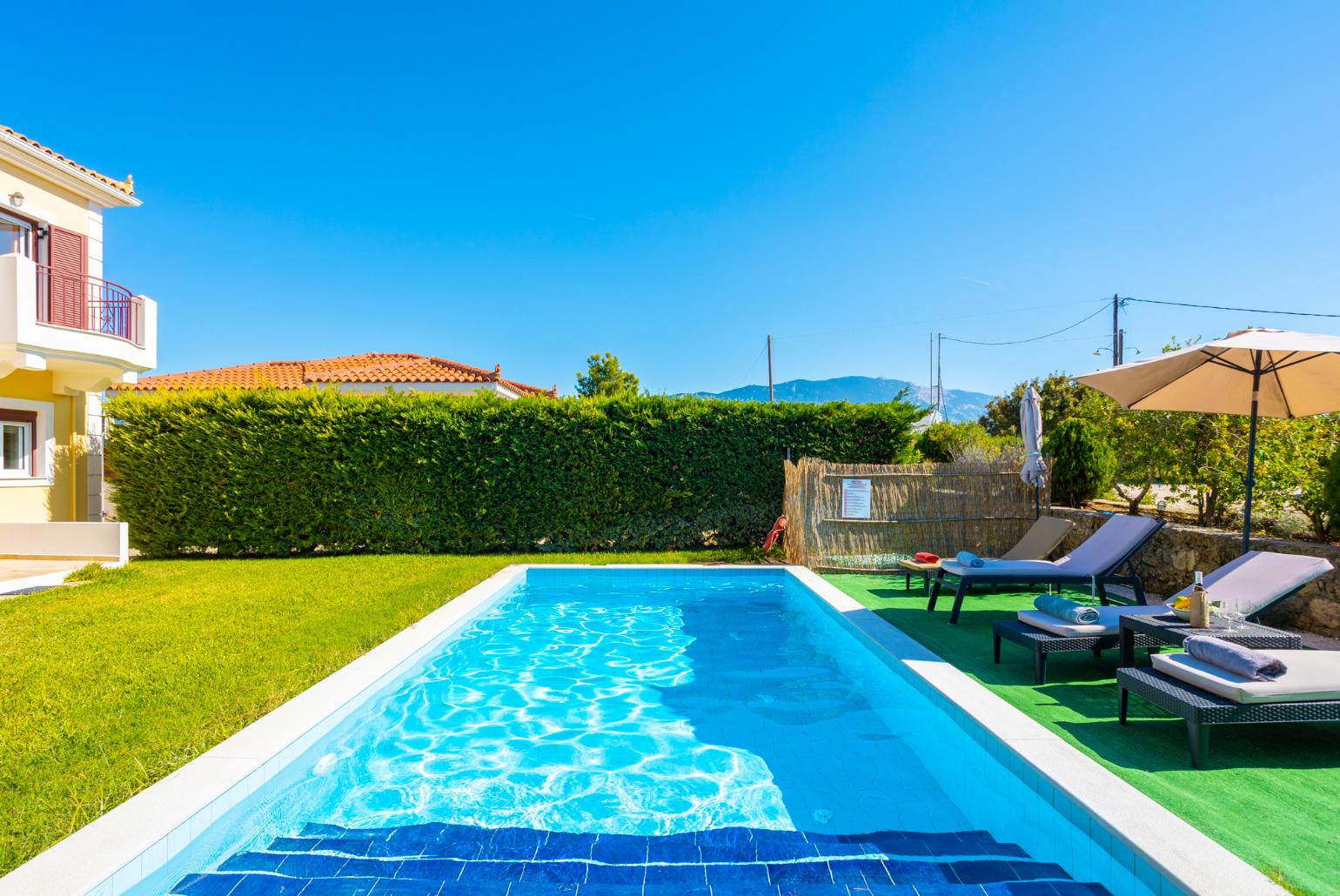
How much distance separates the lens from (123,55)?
13953 mm

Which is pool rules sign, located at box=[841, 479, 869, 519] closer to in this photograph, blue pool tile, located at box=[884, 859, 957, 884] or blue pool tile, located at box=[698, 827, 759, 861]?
blue pool tile, located at box=[698, 827, 759, 861]

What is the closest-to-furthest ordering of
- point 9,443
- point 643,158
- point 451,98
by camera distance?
point 9,443
point 451,98
point 643,158

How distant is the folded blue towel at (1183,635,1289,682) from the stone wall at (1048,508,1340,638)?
2.32 meters

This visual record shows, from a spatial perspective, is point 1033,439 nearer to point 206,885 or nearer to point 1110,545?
point 1110,545

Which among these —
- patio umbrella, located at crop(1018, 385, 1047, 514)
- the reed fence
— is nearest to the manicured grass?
the reed fence

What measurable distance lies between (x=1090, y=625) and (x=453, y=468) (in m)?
11.2

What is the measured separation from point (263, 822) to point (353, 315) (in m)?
29.2

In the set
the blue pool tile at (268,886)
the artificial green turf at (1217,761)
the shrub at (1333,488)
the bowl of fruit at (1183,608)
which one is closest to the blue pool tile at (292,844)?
the blue pool tile at (268,886)

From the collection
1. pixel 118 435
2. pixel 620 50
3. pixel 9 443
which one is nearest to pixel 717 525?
pixel 620 50

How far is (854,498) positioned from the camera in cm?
1184

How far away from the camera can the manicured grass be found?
3.75 metres

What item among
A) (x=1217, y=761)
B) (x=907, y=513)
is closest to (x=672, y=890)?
(x=1217, y=761)

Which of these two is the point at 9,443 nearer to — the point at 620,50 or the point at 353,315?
the point at 620,50

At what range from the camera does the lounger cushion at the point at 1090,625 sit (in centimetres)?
531
